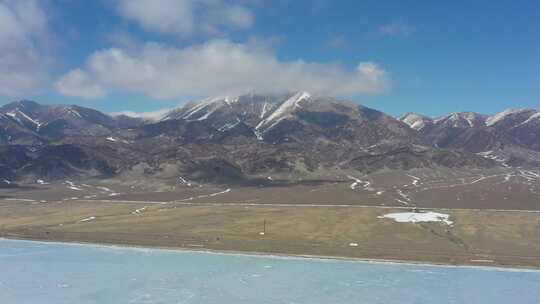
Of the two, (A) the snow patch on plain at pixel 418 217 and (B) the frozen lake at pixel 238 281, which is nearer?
(B) the frozen lake at pixel 238 281

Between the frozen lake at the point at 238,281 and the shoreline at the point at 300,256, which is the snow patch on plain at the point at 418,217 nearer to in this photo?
the shoreline at the point at 300,256

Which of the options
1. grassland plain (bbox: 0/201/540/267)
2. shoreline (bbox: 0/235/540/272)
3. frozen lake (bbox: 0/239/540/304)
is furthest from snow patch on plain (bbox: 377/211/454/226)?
frozen lake (bbox: 0/239/540/304)

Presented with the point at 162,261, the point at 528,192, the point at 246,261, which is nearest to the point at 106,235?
the point at 162,261

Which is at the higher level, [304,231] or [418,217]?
[418,217]

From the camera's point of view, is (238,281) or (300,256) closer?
(238,281)

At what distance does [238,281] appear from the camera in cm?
6219

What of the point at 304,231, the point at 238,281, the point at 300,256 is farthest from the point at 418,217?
the point at 238,281

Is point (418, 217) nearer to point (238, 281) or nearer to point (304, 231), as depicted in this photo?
point (304, 231)

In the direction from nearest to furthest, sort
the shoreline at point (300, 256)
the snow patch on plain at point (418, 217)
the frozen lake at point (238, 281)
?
1. the frozen lake at point (238, 281)
2. the shoreline at point (300, 256)
3. the snow patch on plain at point (418, 217)

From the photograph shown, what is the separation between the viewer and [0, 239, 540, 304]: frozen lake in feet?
180

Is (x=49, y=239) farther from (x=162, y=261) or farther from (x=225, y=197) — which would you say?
(x=225, y=197)

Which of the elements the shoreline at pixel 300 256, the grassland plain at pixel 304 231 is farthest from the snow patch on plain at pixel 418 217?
the shoreline at pixel 300 256

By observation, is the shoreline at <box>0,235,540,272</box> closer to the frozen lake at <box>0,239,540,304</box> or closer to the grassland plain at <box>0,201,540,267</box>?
the grassland plain at <box>0,201,540,267</box>

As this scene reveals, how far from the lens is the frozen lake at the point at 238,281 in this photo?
2160 inches
